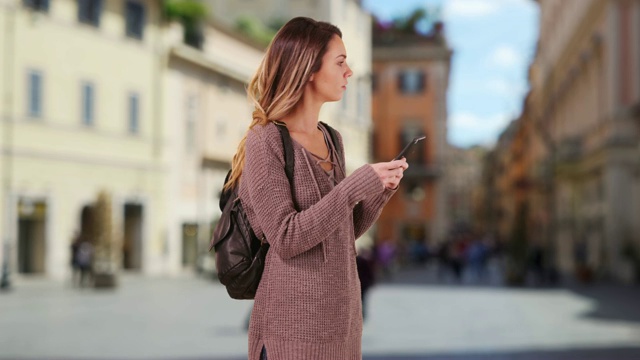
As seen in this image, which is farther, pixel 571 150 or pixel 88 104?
pixel 571 150

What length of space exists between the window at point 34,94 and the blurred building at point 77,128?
0.03 m

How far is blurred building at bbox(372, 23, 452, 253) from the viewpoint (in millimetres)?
72750

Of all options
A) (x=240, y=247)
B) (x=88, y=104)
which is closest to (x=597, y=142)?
(x=88, y=104)

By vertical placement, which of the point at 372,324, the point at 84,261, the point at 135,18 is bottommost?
the point at 372,324

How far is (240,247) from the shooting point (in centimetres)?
257

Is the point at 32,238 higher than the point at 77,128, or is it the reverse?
the point at 77,128

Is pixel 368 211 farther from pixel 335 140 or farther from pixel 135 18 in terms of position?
pixel 135 18

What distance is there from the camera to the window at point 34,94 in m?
31.7

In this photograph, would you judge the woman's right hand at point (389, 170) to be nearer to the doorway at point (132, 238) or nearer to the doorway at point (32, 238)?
the doorway at point (32, 238)

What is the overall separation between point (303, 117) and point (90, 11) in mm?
33988

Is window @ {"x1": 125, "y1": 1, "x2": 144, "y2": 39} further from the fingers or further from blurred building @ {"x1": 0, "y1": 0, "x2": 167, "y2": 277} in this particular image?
the fingers

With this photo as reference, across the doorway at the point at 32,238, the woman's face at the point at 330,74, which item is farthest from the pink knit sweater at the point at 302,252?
the doorway at the point at 32,238

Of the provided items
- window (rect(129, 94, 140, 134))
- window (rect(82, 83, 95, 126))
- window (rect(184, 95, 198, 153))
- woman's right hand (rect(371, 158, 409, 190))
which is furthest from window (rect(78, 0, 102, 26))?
woman's right hand (rect(371, 158, 409, 190))

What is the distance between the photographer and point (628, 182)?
3791 cm
